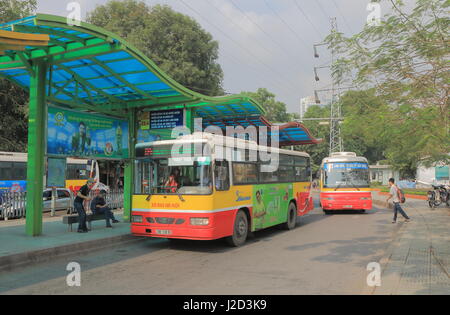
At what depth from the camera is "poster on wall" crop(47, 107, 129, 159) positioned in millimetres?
11078

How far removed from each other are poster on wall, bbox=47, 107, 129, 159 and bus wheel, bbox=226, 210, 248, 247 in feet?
16.3

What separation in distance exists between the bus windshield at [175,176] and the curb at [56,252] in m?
1.61

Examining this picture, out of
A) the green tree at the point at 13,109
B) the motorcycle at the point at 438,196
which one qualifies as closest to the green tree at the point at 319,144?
the motorcycle at the point at 438,196

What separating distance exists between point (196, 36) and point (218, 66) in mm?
3244

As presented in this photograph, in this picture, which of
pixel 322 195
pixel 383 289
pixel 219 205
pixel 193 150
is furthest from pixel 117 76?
pixel 322 195

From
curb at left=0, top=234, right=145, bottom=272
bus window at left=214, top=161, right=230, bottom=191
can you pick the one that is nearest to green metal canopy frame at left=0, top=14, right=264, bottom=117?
bus window at left=214, top=161, right=230, bottom=191

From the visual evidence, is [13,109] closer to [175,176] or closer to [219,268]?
[175,176]

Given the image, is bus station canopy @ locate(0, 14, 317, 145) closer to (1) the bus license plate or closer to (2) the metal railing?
(1) the bus license plate

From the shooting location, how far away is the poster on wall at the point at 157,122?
1407cm

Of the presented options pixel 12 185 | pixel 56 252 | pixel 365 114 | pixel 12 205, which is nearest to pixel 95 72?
pixel 56 252

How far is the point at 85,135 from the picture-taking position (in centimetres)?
1208

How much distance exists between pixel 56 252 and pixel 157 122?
6312 millimetres

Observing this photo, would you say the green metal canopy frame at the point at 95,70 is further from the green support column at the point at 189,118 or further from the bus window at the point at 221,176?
the bus window at the point at 221,176

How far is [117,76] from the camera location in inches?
463
